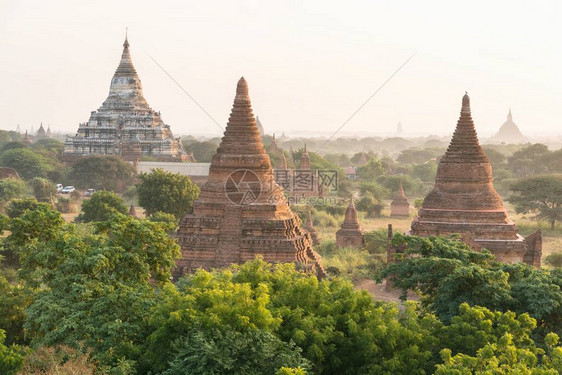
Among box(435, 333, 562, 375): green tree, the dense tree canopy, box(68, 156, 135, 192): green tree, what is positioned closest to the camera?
box(435, 333, 562, 375): green tree

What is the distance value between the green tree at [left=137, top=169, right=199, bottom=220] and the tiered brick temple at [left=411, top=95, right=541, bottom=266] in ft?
56.9

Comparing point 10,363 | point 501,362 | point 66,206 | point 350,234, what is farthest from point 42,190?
point 501,362

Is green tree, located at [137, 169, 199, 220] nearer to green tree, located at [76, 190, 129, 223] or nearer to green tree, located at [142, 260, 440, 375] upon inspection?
green tree, located at [76, 190, 129, 223]

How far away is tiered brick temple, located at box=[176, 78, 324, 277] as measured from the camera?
23672 millimetres

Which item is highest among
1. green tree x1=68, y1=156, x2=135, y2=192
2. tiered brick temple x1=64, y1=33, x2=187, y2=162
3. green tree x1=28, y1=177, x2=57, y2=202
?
tiered brick temple x1=64, y1=33, x2=187, y2=162

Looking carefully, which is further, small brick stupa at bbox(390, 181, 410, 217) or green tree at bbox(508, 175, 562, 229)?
small brick stupa at bbox(390, 181, 410, 217)

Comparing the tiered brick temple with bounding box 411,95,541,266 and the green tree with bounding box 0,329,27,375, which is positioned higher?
the tiered brick temple with bounding box 411,95,541,266

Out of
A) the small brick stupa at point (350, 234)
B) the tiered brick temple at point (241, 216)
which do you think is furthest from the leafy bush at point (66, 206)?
the tiered brick temple at point (241, 216)

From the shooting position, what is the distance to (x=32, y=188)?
61.6 meters

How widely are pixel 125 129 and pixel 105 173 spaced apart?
936 centimetres

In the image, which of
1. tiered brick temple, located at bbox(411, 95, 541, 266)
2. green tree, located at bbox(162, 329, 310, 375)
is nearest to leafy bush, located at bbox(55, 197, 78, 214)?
tiered brick temple, located at bbox(411, 95, 541, 266)

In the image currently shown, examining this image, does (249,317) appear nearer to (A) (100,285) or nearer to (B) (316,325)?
(B) (316,325)

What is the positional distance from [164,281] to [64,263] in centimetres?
297

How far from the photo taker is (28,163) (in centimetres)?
7025
